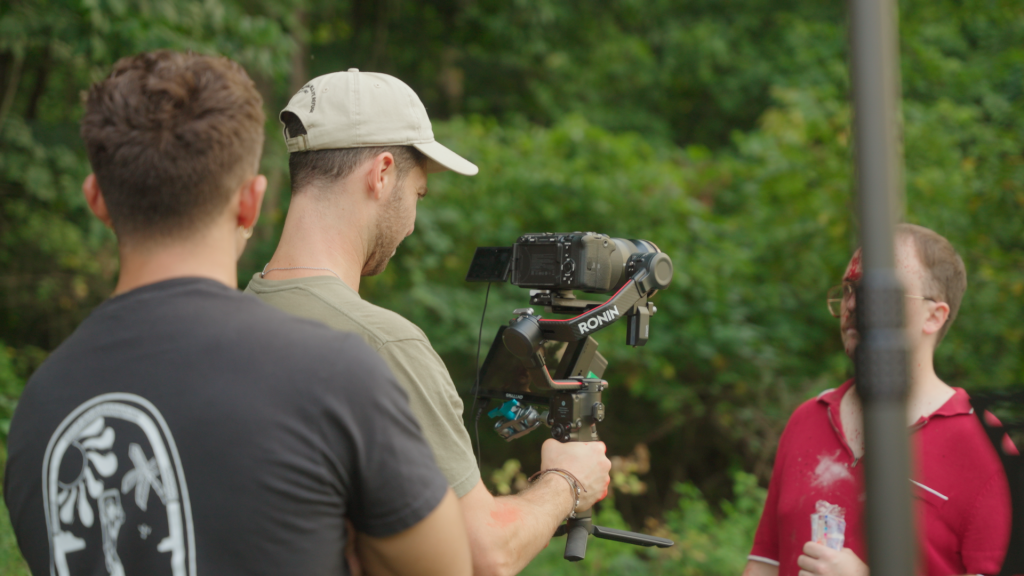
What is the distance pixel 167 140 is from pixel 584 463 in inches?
46.0

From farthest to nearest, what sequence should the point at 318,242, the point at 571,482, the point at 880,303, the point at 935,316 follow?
the point at 935,316
the point at 571,482
the point at 318,242
the point at 880,303

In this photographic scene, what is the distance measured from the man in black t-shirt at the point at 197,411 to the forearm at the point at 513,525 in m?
0.28

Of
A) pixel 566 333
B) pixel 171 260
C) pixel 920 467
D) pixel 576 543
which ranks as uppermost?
pixel 171 260

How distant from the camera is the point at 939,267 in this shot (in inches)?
80.1

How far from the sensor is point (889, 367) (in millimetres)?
818

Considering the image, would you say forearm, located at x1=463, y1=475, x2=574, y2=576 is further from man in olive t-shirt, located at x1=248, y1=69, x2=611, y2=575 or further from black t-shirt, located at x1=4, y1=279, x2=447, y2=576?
black t-shirt, located at x1=4, y1=279, x2=447, y2=576

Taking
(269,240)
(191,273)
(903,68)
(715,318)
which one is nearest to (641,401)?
(715,318)

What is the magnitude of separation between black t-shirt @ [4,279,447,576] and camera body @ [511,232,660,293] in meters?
0.86

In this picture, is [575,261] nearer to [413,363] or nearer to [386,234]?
[386,234]

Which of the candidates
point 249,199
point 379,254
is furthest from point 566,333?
point 249,199

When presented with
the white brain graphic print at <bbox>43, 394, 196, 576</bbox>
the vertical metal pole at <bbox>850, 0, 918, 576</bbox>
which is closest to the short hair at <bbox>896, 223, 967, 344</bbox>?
the vertical metal pole at <bbox>850, 0, 918, 576</bbox>

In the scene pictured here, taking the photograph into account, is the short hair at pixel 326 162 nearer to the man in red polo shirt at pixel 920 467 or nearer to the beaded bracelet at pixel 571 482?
the beaded bracelet at pixel 571 482

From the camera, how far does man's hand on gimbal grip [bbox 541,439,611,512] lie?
1.83m

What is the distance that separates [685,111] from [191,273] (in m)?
9.79
